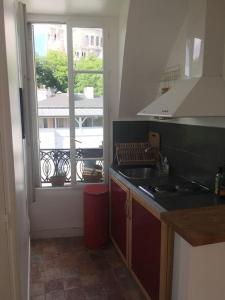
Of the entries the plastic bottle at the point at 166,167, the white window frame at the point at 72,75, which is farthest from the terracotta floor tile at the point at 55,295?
the plastic bottle at the point at 166,167

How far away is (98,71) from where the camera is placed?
2801mm

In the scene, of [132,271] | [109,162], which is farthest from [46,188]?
[132,271]

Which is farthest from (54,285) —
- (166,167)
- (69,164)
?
(166,167)

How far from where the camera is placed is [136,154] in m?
2.79

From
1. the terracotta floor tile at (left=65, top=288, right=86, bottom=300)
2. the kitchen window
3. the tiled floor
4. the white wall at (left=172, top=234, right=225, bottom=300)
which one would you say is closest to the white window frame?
the kitchen window

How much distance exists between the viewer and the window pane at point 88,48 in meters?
2.73

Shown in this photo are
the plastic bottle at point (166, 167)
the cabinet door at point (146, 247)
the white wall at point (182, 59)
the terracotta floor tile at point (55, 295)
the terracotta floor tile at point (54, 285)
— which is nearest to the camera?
the cabinet door at point (146, 247)

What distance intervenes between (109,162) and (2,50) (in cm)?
207

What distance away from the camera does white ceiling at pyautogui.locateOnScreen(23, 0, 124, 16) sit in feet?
7.50

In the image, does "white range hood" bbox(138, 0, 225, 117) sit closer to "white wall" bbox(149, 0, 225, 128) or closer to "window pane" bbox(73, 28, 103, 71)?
"white wall" bbox(149, 0, 225, 128)

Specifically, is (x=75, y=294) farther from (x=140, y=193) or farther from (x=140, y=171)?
(x=140, y=171)

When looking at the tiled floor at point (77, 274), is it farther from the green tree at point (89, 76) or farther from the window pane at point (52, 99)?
the green tree at point (89, 76)

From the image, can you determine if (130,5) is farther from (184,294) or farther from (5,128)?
(184,294)

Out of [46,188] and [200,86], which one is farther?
[46,188]
